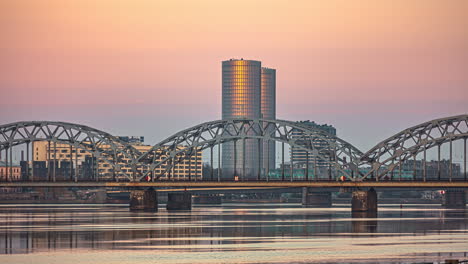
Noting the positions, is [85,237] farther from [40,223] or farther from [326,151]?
[326,151]

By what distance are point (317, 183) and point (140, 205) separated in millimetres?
33855

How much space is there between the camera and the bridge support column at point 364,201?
18262 centimetres

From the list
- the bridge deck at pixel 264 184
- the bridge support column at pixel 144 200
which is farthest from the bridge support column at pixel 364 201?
the bridge support column at pixel 144 200

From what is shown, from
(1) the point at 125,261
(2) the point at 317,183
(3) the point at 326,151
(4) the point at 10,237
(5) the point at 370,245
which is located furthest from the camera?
(3) the point at 326,151

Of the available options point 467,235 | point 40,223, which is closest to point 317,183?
point 40,223

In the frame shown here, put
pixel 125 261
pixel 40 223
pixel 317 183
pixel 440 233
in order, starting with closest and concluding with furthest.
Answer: pixel 125 261, pixel 440 233, pixel 40 223, pixel 317 183

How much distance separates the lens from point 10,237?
332 ft

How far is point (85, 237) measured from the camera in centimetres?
10169

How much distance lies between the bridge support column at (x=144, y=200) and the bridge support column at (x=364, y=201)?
121 ft

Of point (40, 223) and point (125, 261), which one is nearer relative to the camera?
point (125, 261)

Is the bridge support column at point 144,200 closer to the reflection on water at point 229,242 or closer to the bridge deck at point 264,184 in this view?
the bridge deck at point 264,184

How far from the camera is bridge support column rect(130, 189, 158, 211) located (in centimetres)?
19350

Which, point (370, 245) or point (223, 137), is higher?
point (223, 137)

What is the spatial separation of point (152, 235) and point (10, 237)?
45.8ft
